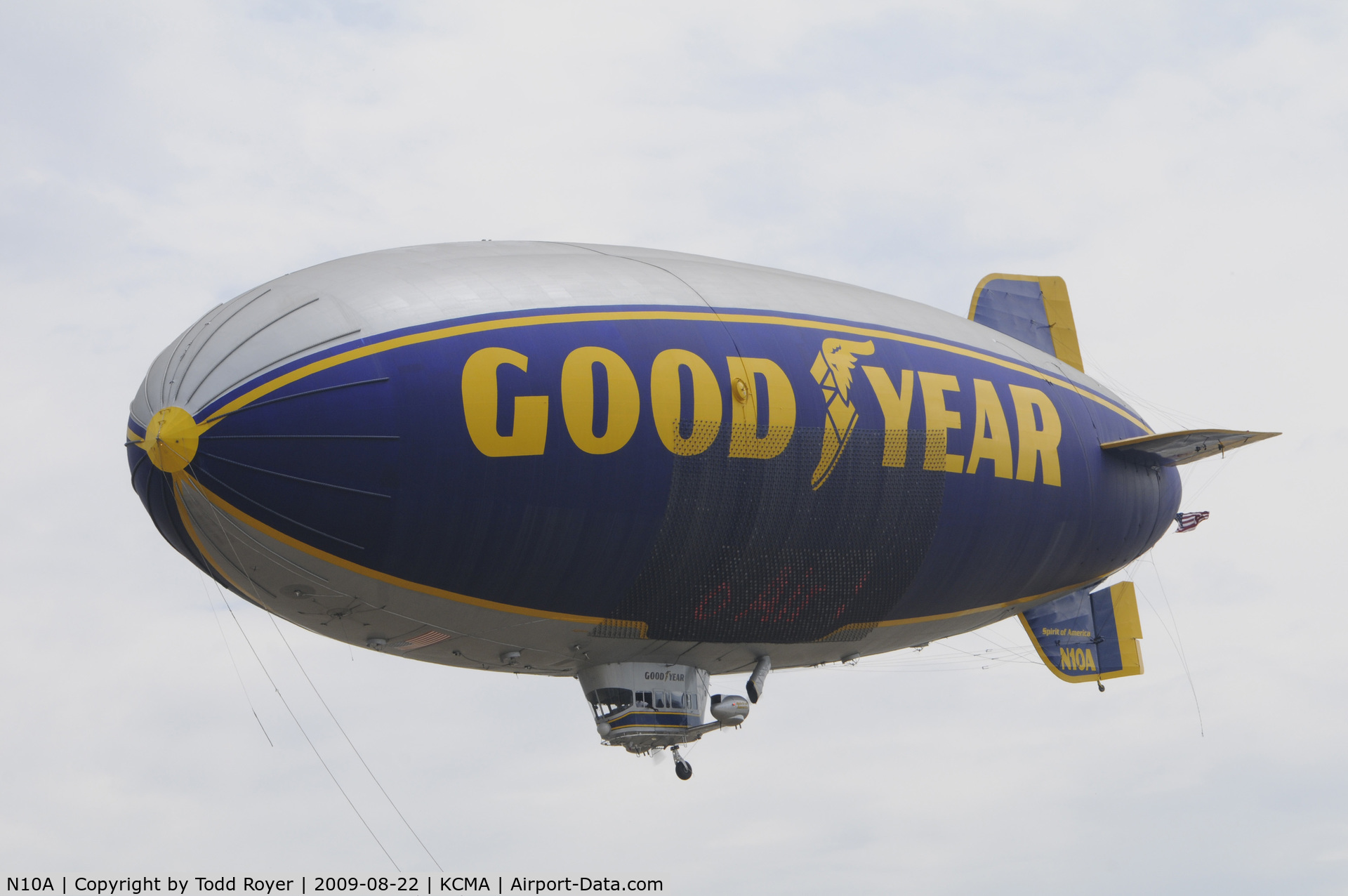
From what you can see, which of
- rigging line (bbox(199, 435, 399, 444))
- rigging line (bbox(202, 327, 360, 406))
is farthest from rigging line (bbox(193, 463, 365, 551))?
rigging line (bbox(202, 327, 360, 406))

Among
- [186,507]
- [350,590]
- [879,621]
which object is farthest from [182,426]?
[879,621]

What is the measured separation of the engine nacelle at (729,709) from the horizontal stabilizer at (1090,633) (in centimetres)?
688

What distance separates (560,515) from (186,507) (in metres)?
4.73

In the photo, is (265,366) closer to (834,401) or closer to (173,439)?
(173,439)

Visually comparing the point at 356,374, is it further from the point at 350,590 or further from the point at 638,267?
the point at 638,267

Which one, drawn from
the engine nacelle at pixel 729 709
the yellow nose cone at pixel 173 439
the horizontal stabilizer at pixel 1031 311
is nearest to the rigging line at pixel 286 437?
the yellow nose cone at pixel 173 439

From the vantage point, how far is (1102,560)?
92.1 ft

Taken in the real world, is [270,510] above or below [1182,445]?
below

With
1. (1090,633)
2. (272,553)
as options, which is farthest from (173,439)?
(1090,633)

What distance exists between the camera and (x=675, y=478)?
21000 millimetres

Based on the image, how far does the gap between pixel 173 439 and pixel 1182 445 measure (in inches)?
708

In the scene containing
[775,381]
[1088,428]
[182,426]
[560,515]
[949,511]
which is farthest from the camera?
[1088,428]

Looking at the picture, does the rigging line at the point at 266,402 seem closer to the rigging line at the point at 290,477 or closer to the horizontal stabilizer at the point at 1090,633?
the rigging line at the point at 290,477

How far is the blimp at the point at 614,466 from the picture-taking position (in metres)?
19.4
